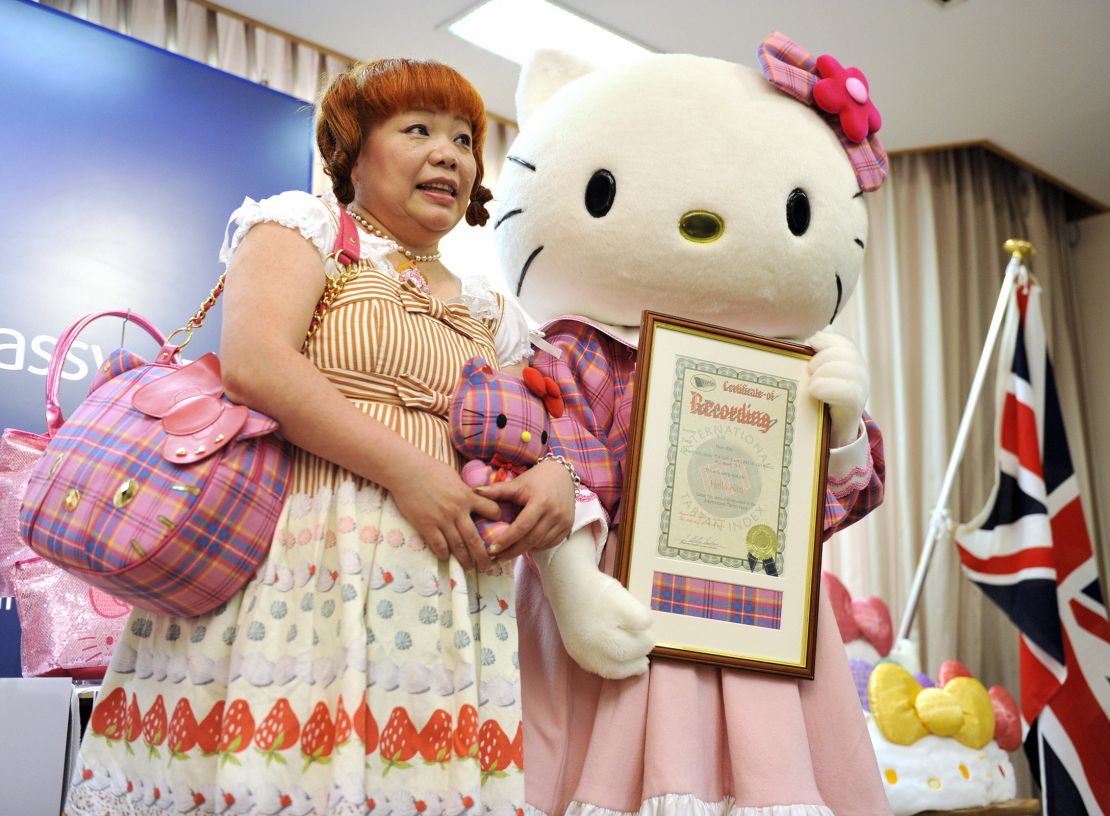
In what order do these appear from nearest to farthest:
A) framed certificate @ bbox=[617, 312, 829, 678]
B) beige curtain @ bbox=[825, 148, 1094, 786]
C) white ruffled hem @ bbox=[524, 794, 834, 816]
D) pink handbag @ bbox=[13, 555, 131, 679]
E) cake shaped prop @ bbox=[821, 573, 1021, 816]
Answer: white ruffled hem @ bbox=[524, 794, 834, 816] → framed certificate @ bbox=[617, 312, 829, 678] → pink handbag @ bbox=[13, 555, 131, 679] → cake shaped prop @ bbox=[821, 573, 1021, 816] → beige curtain @ bbox=[825, 148, 1094, 786]

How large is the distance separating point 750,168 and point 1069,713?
1987 millimetres

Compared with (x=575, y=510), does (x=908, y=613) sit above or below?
above

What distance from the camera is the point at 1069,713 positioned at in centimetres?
269

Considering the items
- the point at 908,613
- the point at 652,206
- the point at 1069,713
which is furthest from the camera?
the point at 908,613

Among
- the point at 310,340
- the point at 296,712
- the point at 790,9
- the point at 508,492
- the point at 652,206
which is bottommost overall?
the point at 296,712

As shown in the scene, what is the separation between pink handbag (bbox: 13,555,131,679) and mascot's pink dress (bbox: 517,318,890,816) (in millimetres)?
725

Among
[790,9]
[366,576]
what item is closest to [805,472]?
[366,576]

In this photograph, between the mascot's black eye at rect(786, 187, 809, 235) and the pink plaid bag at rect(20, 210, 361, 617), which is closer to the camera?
the pink plaid bag at rect(20, 210, 361, 617)

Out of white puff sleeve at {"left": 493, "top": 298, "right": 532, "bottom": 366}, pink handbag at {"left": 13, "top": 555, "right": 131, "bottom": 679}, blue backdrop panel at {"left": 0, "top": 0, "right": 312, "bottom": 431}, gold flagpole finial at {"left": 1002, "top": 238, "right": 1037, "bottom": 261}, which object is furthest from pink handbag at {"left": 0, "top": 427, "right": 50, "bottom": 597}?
gold flagpole finial at {"left": 1002, "top": 238, "right": 1037, "bottom": 261}

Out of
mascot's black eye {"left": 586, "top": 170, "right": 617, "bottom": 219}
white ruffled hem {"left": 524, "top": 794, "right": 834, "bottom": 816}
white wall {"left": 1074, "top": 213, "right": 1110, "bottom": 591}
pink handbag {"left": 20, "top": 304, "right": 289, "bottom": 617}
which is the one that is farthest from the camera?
white wall {"left": 1074, "top": 213, "right": 1110, "bottom": 591}

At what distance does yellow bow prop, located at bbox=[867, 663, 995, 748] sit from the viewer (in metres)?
2.24

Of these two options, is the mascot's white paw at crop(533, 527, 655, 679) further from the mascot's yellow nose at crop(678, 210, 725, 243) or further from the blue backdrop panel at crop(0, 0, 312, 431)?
the blue backdrop panel at crop(0, 0, 312, 431)

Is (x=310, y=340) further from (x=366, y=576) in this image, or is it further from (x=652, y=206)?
(x=652, y=206)

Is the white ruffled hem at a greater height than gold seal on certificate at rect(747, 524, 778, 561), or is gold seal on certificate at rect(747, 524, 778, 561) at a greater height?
gold seal on certificate at rect(747, 524, 778, 561)
